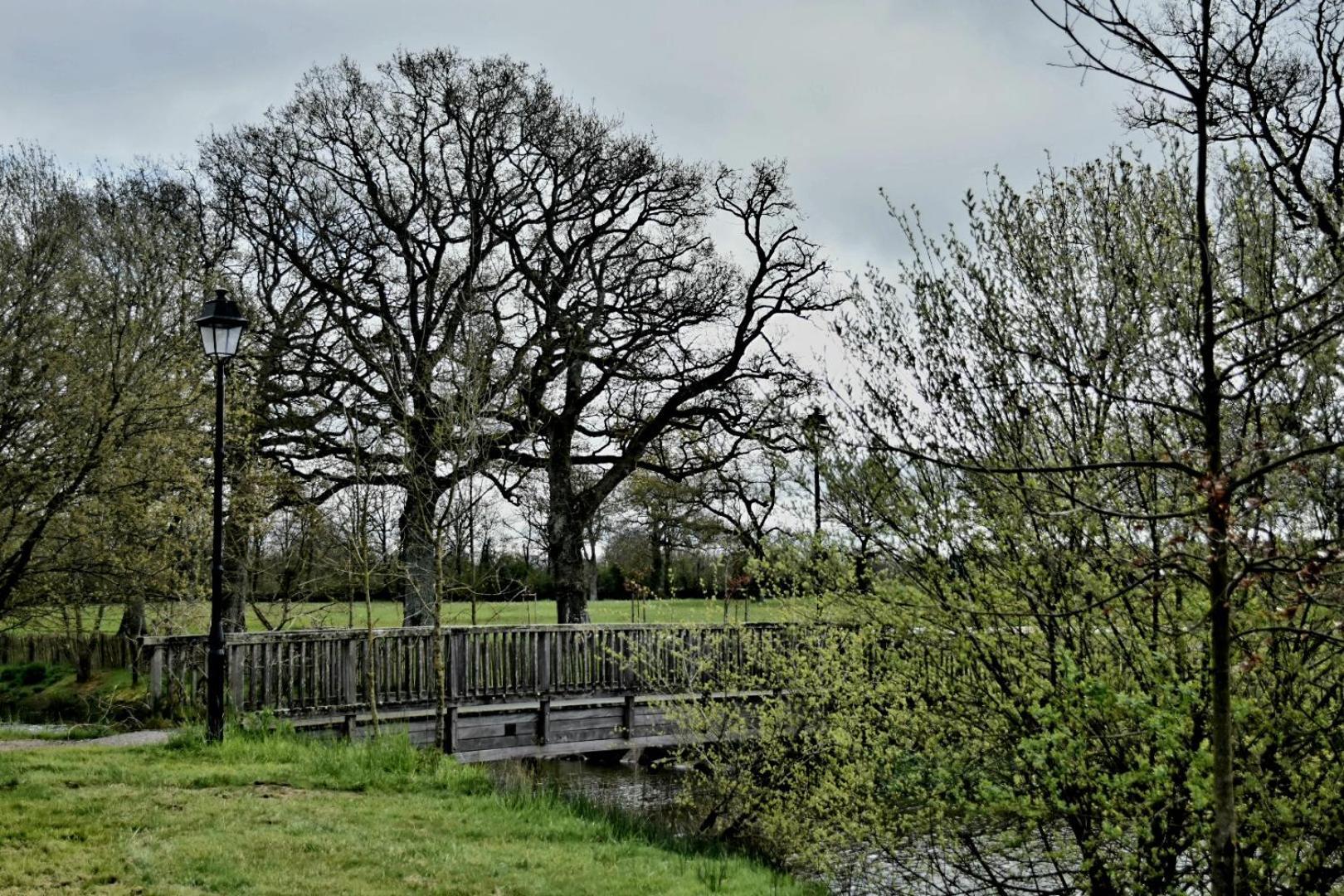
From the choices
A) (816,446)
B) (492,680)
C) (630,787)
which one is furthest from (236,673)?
(816,446)

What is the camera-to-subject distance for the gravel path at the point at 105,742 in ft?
41.2

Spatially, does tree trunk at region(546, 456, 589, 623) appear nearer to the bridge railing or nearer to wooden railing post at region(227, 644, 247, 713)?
the bridge railing

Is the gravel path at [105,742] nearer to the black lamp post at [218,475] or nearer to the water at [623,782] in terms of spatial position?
the black lamp post at [218,475]

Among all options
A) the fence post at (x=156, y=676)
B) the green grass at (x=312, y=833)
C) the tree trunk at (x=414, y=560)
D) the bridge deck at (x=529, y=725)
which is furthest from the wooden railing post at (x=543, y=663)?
the green grass at (x=312, y=833)

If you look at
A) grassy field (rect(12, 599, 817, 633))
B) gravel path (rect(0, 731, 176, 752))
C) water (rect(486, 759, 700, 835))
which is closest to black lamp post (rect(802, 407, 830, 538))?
grassy field (rect(12, 599, 817, 633))

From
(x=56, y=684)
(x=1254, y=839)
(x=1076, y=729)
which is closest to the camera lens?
(x=1254, y=839)

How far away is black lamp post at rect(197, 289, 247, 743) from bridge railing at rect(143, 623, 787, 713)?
1.50m

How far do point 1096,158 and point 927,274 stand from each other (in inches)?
57.4

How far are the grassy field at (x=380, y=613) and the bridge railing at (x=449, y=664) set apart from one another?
0.57 meters

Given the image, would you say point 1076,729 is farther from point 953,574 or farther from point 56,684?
point 56,684

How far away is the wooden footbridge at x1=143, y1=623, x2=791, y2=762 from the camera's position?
46.0ft

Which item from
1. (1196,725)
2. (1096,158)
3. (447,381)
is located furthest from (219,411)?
(1196,725)

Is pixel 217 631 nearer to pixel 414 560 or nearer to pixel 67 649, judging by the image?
pixel 414 560

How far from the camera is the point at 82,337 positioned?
14109mm
